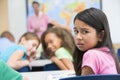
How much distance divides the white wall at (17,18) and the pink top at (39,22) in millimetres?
167

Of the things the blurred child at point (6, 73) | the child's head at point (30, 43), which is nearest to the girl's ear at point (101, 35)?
the blurred child at point (6, 73)

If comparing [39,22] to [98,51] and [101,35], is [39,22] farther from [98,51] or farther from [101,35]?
[98,51]

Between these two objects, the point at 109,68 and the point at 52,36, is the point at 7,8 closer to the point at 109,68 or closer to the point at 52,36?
the point at 52,36

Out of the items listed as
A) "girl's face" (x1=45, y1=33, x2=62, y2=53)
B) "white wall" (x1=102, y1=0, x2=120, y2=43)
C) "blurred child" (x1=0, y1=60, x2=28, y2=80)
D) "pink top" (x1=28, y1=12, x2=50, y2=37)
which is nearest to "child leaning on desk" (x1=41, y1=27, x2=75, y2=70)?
"girl's face" (x1=45, y1=33, x2=62, y2=53)

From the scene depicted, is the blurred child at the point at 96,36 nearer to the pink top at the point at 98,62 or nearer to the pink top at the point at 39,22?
the pink top at the point at 98,62

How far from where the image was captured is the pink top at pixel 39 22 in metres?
7.05

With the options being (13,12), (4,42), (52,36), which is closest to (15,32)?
(13,12)

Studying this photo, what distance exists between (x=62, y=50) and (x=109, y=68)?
4.71 ft

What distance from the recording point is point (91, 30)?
1879 millimetres

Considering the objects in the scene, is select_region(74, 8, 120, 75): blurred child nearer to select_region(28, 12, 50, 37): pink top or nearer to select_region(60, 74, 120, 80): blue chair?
select_region(60, 74, 120, 80): blue chair

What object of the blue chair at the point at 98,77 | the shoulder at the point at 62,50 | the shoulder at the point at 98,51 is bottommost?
the shoulder at the point at 62,50

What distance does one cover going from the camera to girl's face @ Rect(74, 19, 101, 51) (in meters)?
1.87

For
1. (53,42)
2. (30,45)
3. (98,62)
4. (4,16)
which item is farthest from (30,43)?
(4,16)

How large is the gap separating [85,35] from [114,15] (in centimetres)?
546
